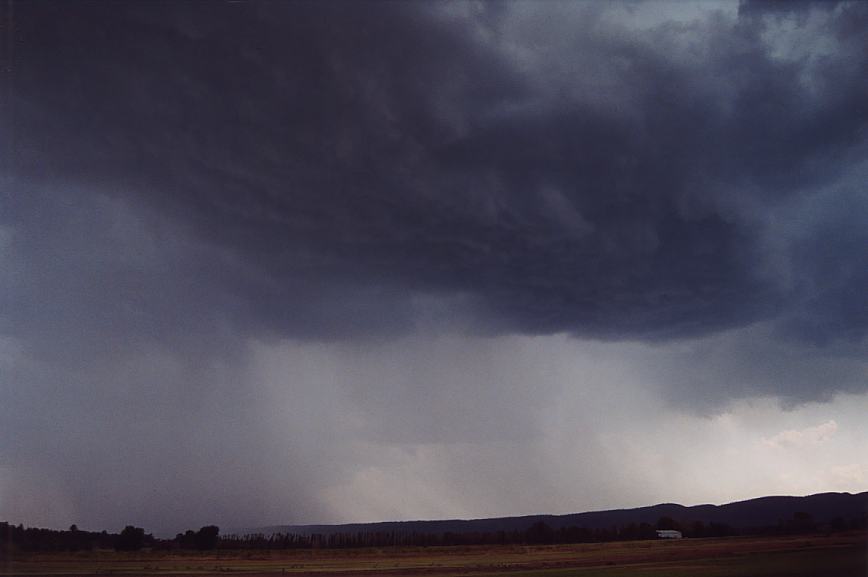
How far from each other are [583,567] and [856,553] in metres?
28.3

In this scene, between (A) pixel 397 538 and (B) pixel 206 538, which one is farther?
(A) pixel 397 538

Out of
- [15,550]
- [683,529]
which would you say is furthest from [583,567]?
[683,529]

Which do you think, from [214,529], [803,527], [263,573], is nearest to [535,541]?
[803,527]

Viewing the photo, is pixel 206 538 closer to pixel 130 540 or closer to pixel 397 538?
pixel 130 540

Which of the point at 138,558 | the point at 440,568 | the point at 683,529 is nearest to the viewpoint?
the point at 440,568

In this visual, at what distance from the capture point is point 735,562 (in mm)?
72125

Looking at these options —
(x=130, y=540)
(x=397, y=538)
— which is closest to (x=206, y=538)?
(x=130, y=540)

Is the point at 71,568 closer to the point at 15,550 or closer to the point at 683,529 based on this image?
the point at 15,550

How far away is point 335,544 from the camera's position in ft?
552

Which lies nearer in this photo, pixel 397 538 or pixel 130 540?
pixel 130 540

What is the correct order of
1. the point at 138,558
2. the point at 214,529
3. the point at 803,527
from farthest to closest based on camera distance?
the point at 803,527 → the point at 214,529 → the point at 138,558

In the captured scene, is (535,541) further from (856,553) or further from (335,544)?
(856,553)

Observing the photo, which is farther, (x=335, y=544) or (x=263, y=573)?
(x=335, y=544)

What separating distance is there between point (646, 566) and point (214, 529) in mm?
100898
